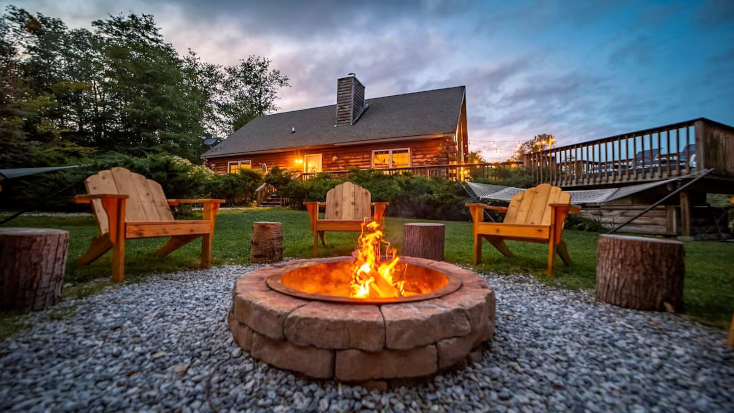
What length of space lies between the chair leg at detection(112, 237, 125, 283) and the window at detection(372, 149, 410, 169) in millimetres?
9978

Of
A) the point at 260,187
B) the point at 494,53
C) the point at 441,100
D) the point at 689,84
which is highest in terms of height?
the point at 689,84

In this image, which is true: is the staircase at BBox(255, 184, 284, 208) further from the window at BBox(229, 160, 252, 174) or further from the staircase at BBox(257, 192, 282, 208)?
the window at BBox(229, 160, 252, 174)

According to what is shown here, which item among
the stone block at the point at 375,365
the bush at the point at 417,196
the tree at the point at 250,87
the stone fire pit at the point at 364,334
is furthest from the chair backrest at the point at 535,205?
the tree at the point at 250,87

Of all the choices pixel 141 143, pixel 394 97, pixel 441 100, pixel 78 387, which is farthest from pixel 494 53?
pixel 141 143

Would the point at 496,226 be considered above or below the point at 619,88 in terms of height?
below

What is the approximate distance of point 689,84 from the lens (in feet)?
49.3

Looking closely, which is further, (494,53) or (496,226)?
(494,53)

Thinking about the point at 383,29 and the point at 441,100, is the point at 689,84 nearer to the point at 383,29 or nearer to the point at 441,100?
the point at 441,100

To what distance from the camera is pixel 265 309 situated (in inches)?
46.9

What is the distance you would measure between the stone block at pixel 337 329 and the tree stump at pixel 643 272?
1.99 m

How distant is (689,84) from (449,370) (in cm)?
2281

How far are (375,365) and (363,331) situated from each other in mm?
143

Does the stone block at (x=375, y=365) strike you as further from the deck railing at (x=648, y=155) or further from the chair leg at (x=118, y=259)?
the deck railing at (x=648, y=155)

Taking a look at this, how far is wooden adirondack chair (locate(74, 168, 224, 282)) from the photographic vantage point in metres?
2.33
